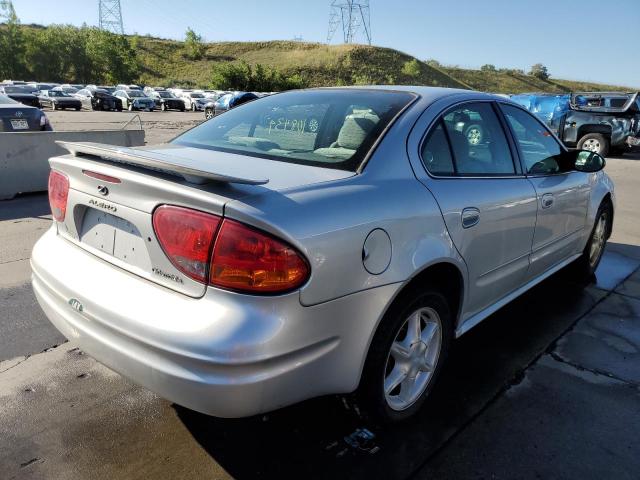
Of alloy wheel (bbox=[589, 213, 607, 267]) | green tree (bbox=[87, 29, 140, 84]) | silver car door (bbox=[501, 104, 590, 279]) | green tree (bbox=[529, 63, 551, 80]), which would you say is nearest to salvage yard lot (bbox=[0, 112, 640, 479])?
silver car door (bbox=[501, 104, 590, 279])

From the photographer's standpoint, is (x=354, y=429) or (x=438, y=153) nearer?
(x=354, y=429)

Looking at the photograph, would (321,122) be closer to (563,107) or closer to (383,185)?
(383,185)

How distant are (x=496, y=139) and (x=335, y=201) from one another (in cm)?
163

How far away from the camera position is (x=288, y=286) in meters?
1.76

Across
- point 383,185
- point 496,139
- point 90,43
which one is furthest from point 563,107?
point 90,43

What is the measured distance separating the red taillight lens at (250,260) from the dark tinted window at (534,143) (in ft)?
7.03

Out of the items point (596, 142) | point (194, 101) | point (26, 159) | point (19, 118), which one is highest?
point (19, 118)

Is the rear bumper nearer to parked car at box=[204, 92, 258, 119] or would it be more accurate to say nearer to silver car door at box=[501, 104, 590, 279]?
silver car door at box=[501, 104, 590, 279]

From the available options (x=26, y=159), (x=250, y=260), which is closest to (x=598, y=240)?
(x=250, y=260)

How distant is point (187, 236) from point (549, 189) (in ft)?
8.31

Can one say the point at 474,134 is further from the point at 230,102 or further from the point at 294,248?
the point at 230,102

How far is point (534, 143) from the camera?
11.6ft

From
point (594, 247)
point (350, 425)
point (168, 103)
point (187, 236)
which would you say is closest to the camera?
point (187, 236)

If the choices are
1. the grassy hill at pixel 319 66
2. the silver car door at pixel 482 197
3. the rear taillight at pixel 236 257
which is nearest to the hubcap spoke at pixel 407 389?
the silver car door at pixel 482 197
